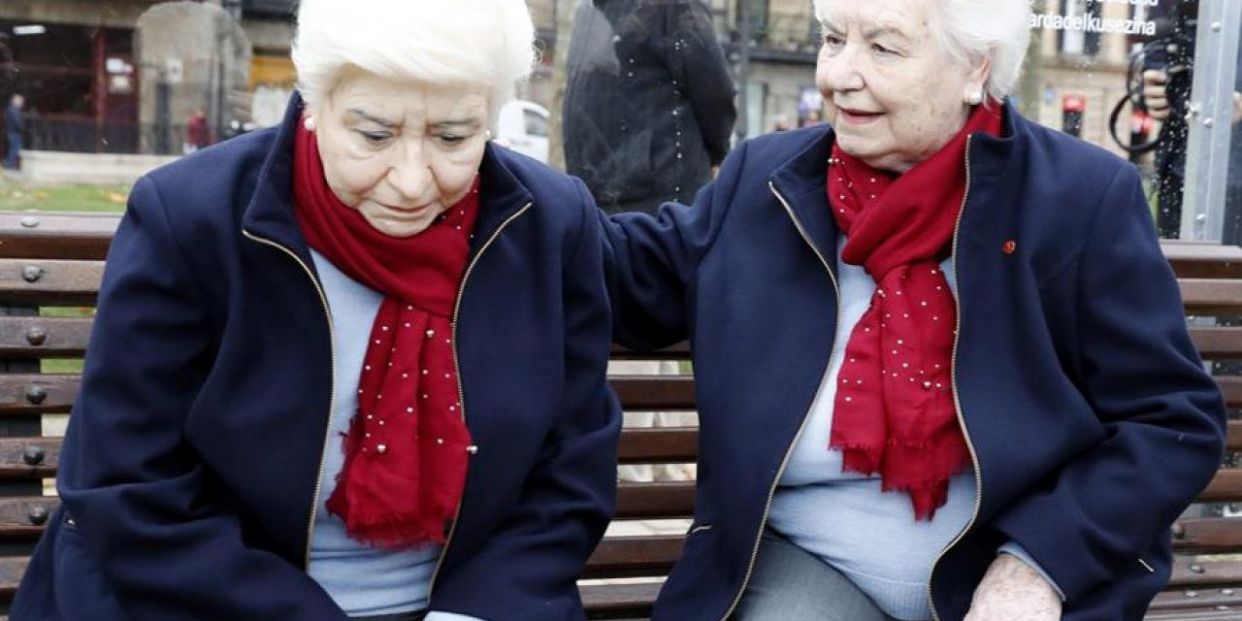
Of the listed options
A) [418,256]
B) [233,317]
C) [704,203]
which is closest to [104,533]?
[233,317]

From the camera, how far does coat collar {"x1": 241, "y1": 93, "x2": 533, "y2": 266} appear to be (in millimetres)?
2588

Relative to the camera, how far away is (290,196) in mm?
2652

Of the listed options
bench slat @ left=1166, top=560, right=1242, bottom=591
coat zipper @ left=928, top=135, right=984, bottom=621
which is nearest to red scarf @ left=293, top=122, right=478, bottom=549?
coat zipper @ left=928, top=135, right=984, bottom=621

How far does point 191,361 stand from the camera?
262cm

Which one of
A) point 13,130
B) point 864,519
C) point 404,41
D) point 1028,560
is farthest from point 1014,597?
point 13,130

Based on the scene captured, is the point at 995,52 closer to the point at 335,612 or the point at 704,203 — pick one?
the point at 704,203

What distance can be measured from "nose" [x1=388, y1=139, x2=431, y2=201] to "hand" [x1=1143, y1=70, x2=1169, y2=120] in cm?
345

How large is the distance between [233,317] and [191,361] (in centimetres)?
9

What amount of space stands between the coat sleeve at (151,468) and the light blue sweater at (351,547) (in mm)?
115

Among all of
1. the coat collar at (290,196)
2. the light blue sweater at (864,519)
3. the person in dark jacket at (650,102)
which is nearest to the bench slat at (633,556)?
the light blue sweater at (864,519)

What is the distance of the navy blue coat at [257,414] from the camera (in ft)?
8.38

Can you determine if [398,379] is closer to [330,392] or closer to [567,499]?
[330,392]

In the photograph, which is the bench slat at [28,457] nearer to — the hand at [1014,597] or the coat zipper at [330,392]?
the coat zipper at [330,392]

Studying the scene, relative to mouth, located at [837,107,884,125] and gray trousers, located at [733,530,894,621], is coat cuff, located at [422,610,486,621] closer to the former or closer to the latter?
gray trousers, located at [733,530,894,621]
